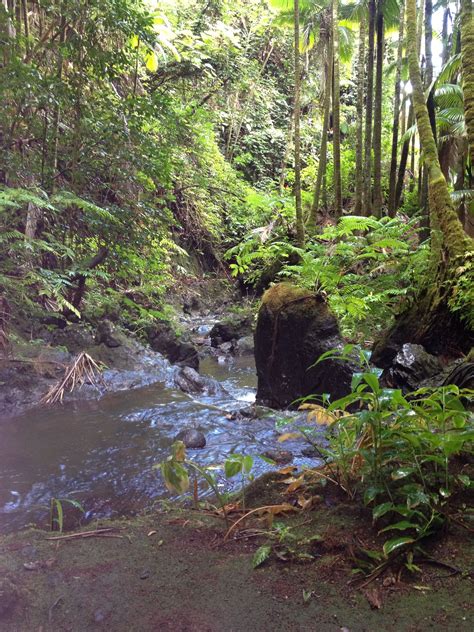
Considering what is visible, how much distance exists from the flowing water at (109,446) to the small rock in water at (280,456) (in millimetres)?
98

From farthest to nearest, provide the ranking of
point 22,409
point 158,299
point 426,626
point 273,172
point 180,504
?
point 273,172 → point 158,299 → point 22,409 → point 180,504 → point 426,626

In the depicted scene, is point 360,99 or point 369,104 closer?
point 369,104

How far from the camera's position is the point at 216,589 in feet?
5.66

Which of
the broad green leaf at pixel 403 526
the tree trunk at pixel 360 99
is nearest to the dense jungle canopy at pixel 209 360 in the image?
the broad green leaf at pixel 403 526

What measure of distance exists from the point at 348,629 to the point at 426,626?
24 centimetres

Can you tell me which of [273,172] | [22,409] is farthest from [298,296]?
[273,172]

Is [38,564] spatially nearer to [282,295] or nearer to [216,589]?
[216,589]

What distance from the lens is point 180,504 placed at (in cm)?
342

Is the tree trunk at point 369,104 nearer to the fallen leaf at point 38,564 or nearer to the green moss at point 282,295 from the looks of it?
the green moss at point 282,295

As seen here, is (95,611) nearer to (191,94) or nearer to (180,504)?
(180,504)

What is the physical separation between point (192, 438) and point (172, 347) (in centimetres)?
482

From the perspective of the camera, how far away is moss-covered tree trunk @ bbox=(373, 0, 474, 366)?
5.03m

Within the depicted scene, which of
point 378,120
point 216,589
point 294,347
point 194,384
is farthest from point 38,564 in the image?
point 378,120

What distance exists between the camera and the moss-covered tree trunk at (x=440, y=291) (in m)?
5.03
